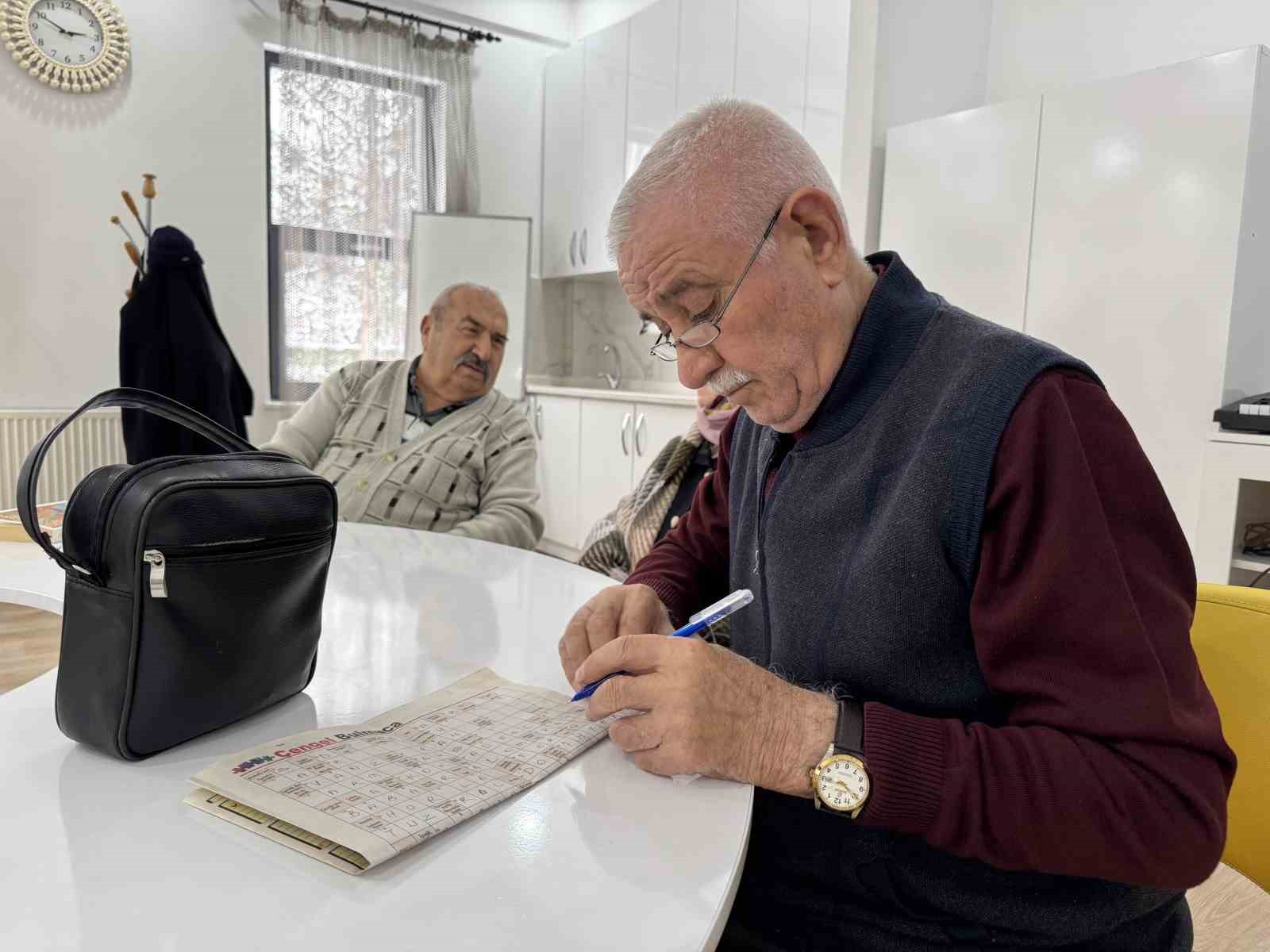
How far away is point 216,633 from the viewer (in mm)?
703

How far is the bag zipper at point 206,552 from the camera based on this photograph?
65 centimetres

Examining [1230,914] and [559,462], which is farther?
[559,462]

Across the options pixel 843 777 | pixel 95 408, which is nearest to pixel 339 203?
pixel 95 408

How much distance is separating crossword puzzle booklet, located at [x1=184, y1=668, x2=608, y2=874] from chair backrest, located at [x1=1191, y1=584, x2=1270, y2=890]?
2.32 feet

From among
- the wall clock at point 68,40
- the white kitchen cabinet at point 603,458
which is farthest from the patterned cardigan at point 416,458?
the wall clock at point 68,40

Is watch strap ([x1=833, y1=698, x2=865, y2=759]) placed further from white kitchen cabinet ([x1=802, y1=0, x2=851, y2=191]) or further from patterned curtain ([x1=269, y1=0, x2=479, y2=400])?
patterned curtain ([x1=269, y1=0, x2=479, y2=400])

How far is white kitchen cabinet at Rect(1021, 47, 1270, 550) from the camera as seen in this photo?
230 cm

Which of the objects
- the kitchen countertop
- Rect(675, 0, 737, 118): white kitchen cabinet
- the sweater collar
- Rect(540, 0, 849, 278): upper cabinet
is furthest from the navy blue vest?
Rect(675, 0, 737, 118): white kitchen cabinet

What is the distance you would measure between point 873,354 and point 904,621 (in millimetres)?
266

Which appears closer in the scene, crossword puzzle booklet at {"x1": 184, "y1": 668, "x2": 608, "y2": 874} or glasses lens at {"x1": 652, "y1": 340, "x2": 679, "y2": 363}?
crossword puzzle booklet at {"x1": 184, "y1": 668, "x2": 608, "y2": 874}

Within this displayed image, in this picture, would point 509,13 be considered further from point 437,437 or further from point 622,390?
point 437,437

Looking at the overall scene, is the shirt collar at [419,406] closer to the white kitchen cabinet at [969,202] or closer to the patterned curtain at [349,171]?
the white kitchen cabinet at [969,202]

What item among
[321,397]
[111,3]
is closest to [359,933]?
[321,397]

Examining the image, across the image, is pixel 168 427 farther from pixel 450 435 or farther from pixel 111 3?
pixel 111 3
